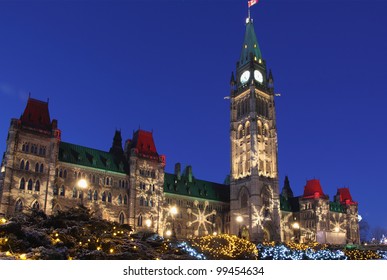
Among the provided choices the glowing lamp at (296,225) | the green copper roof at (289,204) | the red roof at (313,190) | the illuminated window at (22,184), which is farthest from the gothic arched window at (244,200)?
the illuminated window at (22,184)

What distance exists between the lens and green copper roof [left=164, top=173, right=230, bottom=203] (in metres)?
92.1

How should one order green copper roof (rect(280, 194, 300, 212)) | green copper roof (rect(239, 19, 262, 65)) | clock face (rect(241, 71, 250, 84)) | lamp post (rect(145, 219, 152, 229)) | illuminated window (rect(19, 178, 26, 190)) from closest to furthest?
illuminated window (rect(19, 178, 26, 190)), lamp post (rect(145, 219, 152, 229)), clock face (rect(241, 71, 250, 84)), green copper roof (rect(239, 19, 262, 65)), green copper roof (rect(280, 194, 300, 212))

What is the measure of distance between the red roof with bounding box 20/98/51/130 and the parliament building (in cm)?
16

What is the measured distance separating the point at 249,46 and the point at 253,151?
3147 cm

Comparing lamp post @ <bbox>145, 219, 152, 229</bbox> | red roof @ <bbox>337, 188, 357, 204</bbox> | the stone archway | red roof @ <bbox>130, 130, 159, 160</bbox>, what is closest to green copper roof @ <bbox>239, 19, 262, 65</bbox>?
red roof @ <bbox>130, 130, 159, 160</bbox>

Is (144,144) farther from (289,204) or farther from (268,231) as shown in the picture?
(289,204)

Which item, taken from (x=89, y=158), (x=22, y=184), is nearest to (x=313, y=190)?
(x=89, y=158)

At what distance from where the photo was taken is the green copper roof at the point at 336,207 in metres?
118

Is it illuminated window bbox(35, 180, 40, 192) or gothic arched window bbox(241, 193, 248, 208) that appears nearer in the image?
illuminated window bbox(35, 180, 40, 192)

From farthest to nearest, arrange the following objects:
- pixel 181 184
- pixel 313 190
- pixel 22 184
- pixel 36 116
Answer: pixel 313 190, pixel 181 184, pixel 36 116, pixel 22 184

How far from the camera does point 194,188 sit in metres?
97.8

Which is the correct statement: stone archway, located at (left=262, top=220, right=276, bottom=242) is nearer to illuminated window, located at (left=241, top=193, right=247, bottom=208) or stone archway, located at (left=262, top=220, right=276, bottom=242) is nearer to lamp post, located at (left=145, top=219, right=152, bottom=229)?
illuminated window, located at (left=241, top=193, right=247, bottom=208)

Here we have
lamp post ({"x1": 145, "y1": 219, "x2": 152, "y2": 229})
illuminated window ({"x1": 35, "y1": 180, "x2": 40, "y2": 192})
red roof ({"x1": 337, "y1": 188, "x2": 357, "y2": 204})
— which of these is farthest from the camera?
red roof ({"x1": 337, "y1": 188, "x2": 357, "y2": 204})

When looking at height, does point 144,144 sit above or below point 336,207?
above
